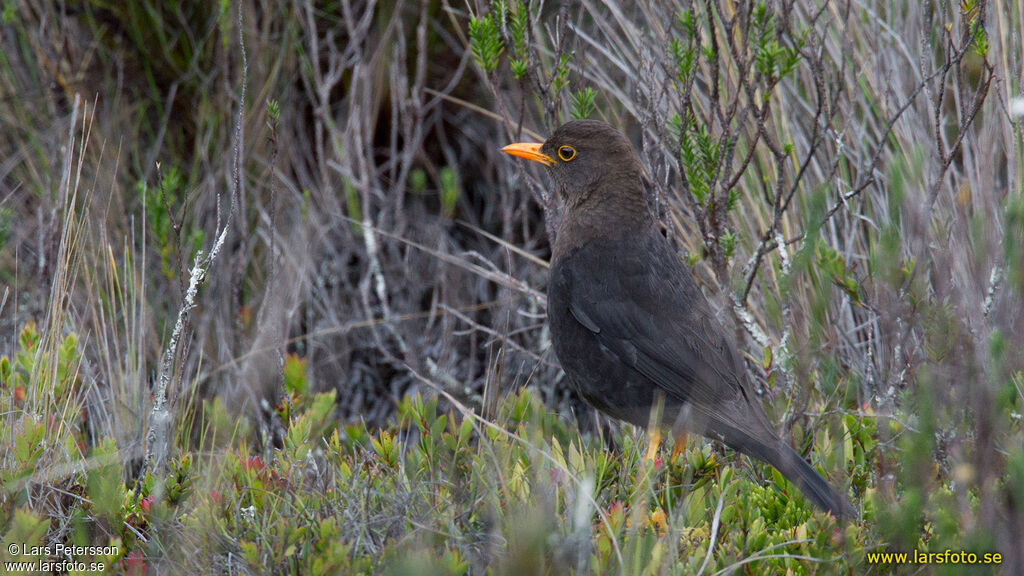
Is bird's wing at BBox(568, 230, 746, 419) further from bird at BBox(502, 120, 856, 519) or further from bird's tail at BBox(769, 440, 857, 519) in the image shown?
bird's tail at BBox(769, 440, 857, 519)

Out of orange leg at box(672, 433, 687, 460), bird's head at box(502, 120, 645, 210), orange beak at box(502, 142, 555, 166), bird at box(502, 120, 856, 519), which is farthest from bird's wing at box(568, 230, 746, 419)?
orange beak at box(502, 142, 555, 166)

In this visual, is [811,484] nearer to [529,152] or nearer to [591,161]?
[591,161]

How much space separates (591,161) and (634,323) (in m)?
0.78

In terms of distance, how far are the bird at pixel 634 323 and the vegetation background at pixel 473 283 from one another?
0.13 meters

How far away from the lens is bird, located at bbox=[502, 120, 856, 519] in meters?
3.31

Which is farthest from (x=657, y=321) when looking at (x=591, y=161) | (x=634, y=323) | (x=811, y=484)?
(x=811, y=484)

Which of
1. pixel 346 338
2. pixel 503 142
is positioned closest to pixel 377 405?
pixel 346 338

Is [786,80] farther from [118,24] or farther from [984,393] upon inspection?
[118,24]

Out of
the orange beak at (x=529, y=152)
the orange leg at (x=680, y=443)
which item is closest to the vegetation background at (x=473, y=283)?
the orange leg at (x=680, y=443)

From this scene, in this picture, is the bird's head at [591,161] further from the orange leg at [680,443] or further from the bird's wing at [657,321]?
the orange leg at [680,443]

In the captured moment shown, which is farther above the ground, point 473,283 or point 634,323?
point 634,323

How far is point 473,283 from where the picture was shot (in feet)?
18.1

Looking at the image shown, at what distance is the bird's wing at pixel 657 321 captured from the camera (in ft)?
11.1

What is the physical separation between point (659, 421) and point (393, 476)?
40.5 inches
